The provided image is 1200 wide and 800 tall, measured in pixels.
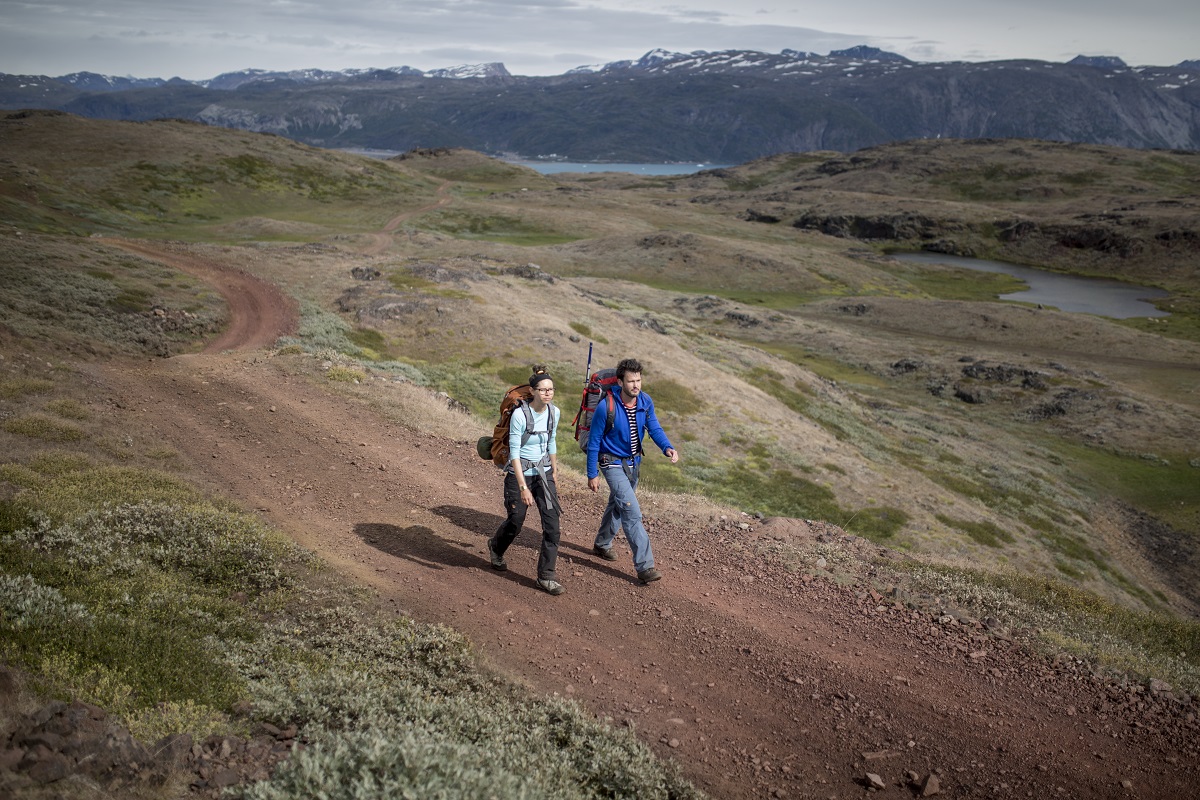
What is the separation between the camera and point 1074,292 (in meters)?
131

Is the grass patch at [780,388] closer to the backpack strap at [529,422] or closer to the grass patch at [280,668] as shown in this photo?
the backpack strap at [529,422]

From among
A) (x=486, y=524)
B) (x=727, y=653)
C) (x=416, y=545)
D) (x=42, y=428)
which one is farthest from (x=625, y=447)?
(x=42, y=428)

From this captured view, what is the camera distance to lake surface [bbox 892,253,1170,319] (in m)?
114

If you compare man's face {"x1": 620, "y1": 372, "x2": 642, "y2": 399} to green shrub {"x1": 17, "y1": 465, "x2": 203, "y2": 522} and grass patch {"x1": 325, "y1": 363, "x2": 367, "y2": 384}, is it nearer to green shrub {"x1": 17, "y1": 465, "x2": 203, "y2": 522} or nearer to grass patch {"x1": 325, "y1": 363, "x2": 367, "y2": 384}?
green shrub {"x1": 17, "y1": 465, "x2": 203, "y2": 522}

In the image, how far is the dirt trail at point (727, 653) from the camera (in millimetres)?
8742

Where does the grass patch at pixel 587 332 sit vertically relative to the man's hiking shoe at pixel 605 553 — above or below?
above

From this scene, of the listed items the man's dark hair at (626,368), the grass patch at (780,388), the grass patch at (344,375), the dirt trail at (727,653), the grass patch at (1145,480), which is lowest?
the grass patch at (1145,480)

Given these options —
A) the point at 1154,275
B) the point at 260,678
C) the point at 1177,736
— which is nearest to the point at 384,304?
the point at 260,678

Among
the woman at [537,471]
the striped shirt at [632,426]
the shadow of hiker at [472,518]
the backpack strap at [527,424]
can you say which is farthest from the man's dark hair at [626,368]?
the shadow of hiker at [472,518]

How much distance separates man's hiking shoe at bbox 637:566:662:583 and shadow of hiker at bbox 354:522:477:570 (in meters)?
2.78

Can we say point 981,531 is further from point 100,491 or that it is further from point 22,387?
point 22,387

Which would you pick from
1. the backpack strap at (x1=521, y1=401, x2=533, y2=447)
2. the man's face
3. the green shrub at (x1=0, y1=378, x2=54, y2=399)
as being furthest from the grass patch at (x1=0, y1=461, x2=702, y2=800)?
the green shrub at (x1=0, y1=378, x2=54, y2=399)

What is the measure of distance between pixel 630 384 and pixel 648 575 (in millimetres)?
3378

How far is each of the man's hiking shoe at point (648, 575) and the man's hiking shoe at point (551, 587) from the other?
1.46 metres
